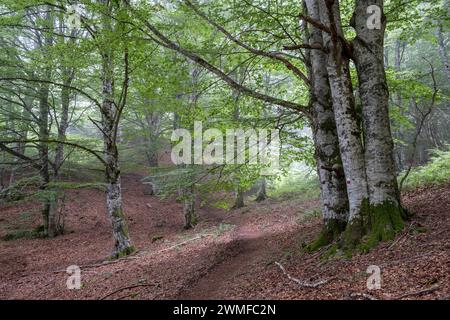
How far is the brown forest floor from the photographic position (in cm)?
454

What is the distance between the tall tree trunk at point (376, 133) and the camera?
581 centimetres

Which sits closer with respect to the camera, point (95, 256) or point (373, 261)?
point (373, 261)

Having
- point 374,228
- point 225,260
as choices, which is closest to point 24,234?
point 225,260

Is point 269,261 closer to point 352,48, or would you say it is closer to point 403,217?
point 403,217

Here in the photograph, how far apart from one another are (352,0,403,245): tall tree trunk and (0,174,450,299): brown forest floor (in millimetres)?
Result: 418

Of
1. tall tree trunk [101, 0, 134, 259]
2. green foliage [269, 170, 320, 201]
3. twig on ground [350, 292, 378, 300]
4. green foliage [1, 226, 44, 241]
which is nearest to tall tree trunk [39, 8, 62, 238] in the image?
green foliage [1, 226, 44, 241]

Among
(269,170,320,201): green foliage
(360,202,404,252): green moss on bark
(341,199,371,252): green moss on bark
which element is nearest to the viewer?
(360,202,404,252): green moss on bark

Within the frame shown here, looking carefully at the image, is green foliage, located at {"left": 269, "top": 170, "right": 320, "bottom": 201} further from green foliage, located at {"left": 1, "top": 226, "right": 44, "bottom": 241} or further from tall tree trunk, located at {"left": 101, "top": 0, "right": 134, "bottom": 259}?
green foliage, located at {"left": 1, "top": 226, "right": 44, "bottom": 241}

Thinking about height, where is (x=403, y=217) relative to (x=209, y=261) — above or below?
above

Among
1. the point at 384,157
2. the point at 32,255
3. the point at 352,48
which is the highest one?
the point at 352,48
